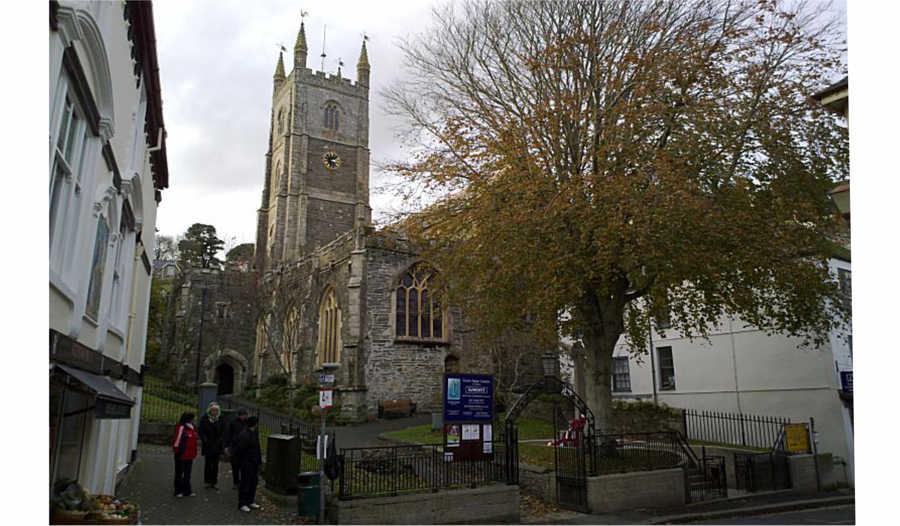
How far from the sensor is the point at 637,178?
12086 mm

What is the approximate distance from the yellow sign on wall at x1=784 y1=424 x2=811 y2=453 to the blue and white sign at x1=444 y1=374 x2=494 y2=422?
10.2 metres

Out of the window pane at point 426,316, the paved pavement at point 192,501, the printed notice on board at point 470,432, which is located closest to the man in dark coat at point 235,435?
the paved pavement at point 192,501

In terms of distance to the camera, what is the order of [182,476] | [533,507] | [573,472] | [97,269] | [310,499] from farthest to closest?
[573,472] → [533,507] → [182,476] → [310,499] → [97,269]

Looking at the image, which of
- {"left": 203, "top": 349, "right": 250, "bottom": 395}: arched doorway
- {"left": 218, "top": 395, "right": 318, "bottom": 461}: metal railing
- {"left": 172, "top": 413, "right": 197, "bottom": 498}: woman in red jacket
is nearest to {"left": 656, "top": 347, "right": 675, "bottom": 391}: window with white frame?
{"left": 218, "top": 395, "right": 318, "bottom": 461}: metal railing

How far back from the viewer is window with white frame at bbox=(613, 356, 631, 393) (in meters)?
24.4

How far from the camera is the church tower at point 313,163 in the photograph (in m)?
45.1

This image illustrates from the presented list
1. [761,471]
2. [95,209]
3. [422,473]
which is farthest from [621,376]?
[95,209]

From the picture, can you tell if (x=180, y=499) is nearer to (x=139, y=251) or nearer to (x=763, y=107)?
(x=139, y=251)

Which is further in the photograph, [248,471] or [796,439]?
[796,439]

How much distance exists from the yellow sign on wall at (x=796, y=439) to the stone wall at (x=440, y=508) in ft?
32.7

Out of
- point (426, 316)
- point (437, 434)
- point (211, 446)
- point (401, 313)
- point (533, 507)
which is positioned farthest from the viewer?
point (426, 316)

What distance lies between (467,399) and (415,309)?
1600 centimetres

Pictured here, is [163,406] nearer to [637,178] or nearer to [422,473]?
[422,473]

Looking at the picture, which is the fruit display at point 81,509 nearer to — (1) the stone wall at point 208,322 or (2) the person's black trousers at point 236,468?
(2) the person's black trousers at point 236,468
